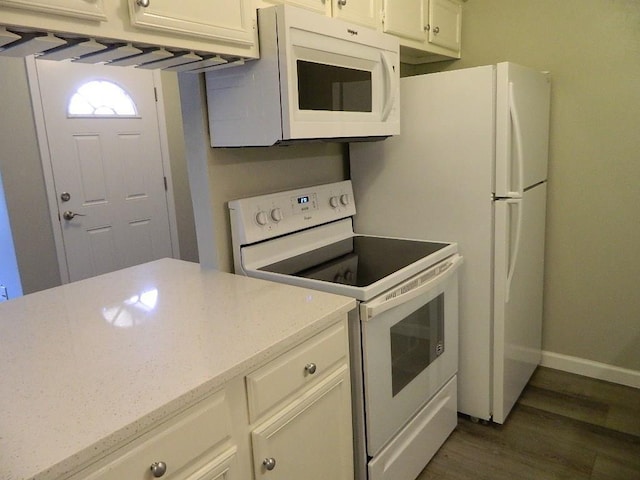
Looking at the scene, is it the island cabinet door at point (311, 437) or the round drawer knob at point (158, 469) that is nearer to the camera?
the round drawer knob at point (158, 469)

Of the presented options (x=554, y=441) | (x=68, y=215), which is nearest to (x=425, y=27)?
(x=554, y=441)

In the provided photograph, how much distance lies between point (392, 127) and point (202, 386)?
1.44m

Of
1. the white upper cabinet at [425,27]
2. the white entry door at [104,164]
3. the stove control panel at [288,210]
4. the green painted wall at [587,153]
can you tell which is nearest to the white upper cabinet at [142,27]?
the stove control panel at [288,210]

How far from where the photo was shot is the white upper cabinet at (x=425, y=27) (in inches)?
85.3

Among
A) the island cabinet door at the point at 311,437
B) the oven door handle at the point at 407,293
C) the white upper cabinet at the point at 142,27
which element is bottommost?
the island cabinet door at the point at 311,437

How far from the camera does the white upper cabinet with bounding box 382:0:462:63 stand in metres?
2.17

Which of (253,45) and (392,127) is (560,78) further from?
(253,45)

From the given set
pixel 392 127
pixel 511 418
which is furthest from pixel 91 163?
pixel 511 418

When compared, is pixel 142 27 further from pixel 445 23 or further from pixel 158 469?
pixel 445 23

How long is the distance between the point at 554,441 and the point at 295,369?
1508mm

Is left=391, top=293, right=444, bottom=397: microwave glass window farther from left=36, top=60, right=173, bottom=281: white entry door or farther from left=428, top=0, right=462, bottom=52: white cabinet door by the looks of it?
left=36, top=60, right=173, bottom=281: white entry door

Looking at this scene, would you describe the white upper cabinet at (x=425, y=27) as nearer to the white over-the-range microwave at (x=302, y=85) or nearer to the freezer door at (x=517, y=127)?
the white over-the-range microwave at (x=302, y=85)

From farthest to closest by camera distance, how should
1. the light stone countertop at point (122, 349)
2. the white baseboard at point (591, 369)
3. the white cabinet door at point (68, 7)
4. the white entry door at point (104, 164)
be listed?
the white entry door at point (104, 164) < the white baseboard at point (591, 369) < the white cabinet door at point (68, 7) < the light stone countertop at point (122, 349)

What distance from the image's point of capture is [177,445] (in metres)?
1.02
